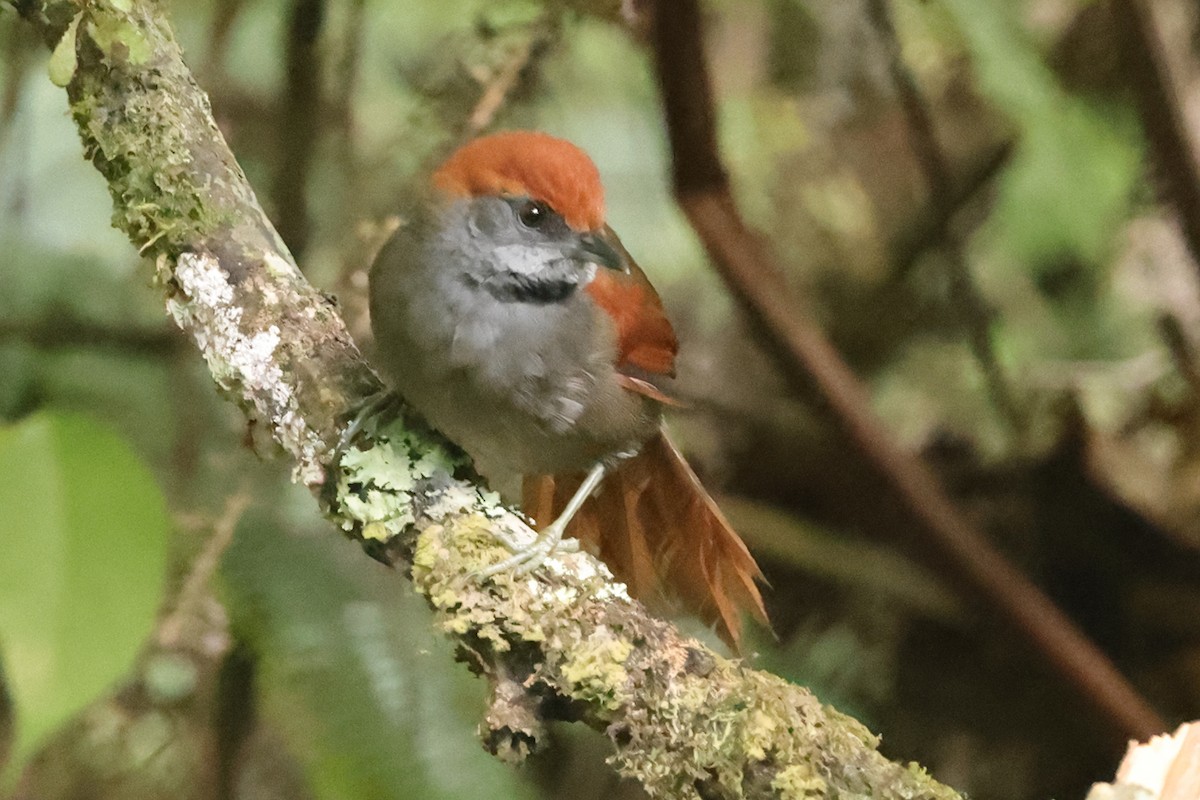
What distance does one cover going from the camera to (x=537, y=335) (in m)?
1.20

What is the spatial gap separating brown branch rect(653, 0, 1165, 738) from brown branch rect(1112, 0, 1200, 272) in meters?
0.71

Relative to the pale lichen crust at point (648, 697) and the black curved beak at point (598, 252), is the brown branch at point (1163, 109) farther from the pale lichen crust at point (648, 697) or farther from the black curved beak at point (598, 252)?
the pale lichen crust at point (648, 697)

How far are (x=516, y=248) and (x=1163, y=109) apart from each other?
4.42ft

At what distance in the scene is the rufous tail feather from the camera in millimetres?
1318

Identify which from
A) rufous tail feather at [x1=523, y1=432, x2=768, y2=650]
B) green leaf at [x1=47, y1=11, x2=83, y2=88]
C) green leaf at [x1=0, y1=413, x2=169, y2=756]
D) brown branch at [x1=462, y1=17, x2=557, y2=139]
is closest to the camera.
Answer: green leaf at [x1=47, y1=11, x2=83, y2=88]

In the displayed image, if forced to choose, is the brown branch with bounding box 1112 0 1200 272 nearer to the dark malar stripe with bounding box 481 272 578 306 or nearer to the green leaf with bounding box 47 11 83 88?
the dark malar stripe with bounding box 481 272 578 306

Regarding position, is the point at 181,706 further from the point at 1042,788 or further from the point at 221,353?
the point at 1042,788

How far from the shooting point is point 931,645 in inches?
84.1

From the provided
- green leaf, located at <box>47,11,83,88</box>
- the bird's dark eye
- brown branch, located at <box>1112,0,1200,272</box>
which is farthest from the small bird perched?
brown branch, located at <box>1112,0,1200,272</box>

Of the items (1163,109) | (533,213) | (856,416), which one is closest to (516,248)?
(533,213)

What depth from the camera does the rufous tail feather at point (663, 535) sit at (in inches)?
51.9

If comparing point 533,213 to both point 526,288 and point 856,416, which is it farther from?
point 856,416

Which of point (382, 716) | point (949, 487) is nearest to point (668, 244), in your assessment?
point (949, 487)

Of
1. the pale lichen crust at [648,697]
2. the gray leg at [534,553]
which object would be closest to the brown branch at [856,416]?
the gray leg at [534,553]
